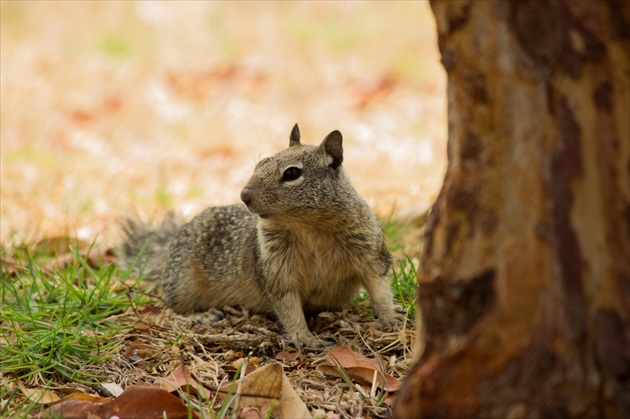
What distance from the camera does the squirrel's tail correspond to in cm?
525

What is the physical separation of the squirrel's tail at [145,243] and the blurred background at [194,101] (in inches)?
16.7

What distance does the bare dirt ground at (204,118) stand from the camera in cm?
393

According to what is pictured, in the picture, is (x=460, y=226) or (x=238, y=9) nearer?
(x=460, y=226)

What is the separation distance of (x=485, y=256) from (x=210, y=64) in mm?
9401

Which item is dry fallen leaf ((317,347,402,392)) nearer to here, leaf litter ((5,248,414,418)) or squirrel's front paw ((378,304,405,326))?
leaf litter ((5,248,414,418))

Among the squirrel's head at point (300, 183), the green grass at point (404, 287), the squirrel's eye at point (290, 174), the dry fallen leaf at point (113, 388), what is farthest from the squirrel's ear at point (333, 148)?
the dry fallen leaf at point (113, 388)

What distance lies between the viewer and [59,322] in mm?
3660

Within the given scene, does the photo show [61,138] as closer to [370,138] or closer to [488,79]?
[370,138]

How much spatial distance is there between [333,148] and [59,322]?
1.58 meters

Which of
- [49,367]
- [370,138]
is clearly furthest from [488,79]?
[370,138]

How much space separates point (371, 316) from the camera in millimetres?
4289

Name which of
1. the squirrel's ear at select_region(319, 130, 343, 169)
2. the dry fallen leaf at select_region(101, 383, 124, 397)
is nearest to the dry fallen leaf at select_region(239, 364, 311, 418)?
the dry fallen leaf at select_region(101, 383, 124, 397)

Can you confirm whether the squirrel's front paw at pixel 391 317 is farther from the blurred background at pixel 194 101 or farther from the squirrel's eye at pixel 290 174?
the blurred background at pixel 194 101

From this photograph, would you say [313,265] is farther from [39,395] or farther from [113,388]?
[39,395]
